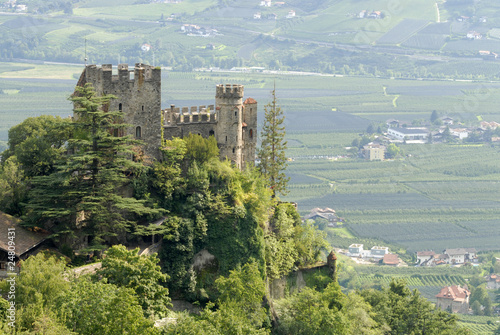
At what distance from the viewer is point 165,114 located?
64062 mm

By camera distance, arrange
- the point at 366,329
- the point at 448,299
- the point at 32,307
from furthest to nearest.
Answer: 1. the point at 448,299
2. the point at 366,329
3. the point at 32,307

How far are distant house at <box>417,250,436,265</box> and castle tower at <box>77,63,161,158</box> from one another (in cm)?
14014

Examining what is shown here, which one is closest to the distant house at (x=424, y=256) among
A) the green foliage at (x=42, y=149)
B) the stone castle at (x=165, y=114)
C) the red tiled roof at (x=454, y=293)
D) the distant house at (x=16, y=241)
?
the red tiled roof at (x=454, y=293)

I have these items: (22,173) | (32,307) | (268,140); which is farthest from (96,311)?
(268,140)

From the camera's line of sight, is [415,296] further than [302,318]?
Yes

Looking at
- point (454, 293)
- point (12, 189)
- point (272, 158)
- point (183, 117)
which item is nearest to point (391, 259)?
point (454, 293)

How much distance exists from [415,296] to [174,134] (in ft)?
92.7

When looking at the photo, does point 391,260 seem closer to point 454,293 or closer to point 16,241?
point 454,293

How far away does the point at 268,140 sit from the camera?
241 ft

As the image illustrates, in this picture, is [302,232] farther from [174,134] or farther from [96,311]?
[96,311]

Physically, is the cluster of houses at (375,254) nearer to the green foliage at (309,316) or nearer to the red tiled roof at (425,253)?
the red tiled roof at (425,253)

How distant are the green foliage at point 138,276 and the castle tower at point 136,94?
12.4 m

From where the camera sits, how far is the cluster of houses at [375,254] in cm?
18600

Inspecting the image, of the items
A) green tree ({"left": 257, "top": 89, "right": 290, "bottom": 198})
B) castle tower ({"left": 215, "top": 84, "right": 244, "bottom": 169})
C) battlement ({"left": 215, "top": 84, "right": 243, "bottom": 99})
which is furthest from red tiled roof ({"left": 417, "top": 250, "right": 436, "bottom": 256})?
battlement ({"left": 215, "top": 84, "right": 243, "bottom": 99})
